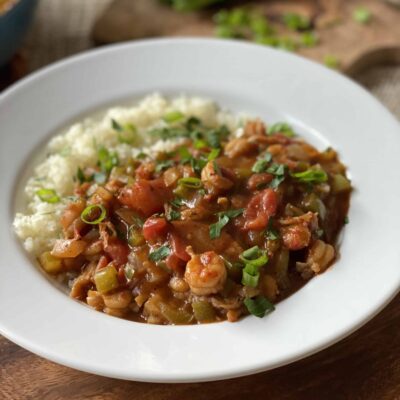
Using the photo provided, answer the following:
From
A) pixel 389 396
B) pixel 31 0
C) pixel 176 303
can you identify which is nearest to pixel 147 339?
pixel 176 303

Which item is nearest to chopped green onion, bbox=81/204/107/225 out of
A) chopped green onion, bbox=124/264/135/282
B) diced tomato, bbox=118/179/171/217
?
diced tomato, bbox=118/179/171/217

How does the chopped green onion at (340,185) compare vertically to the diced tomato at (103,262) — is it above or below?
above

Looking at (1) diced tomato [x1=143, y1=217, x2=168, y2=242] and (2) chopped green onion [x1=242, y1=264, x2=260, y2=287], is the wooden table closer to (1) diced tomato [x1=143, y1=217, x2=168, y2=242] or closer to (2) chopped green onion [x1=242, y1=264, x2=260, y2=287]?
(2) chopped green onion [x1=242, y1=264, x2=260, y2=287]

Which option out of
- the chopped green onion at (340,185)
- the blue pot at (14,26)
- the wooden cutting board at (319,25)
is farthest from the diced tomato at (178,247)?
the wooden cutting board at (319,25)

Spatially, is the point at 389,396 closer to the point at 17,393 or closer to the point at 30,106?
the point at 17,393

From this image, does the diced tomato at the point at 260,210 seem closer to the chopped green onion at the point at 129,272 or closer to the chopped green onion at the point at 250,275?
the chopped green onion at the point at 250,275

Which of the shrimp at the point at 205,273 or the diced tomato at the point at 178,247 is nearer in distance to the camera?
the shrimp at the point at 205,273
